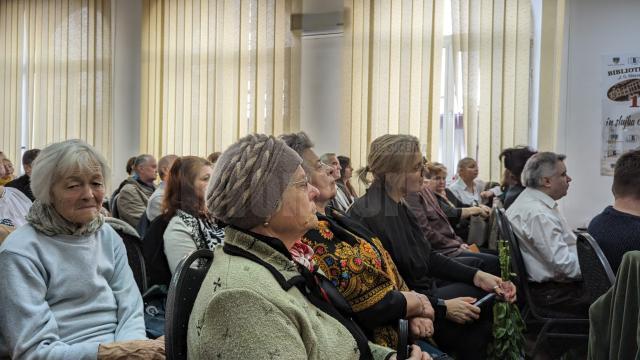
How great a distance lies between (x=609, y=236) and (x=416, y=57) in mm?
3927

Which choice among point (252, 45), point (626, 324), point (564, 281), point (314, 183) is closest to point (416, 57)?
point (252, 45)

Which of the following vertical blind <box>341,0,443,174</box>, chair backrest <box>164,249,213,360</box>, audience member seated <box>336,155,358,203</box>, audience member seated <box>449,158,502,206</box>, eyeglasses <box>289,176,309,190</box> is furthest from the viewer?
vertical blind <box>341,0,443,174</box>

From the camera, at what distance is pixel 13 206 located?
285 cm

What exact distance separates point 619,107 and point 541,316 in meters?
2.84

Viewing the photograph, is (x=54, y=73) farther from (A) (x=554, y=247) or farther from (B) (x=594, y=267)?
(B) (x=594, y=267)

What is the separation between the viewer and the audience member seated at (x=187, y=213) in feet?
7.57

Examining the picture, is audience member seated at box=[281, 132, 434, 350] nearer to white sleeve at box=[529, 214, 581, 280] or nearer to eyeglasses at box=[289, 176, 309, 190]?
eyeglasses at box=[289, 176, 309, 190]

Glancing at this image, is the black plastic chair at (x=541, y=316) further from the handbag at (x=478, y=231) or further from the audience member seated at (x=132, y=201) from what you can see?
the audience member seated at (x=132, y=201)

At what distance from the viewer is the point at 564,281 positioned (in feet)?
9.36

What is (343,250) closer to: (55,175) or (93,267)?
(93,267)

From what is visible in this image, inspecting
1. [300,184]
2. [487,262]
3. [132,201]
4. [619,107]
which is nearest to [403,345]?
[300,184]

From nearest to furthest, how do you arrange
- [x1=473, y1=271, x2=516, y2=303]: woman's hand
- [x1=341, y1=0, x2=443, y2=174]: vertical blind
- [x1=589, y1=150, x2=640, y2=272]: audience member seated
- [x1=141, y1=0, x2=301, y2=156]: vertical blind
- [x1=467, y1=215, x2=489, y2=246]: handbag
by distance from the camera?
[x1=589, y1=150, x2=640, y2=272]: audience member seated < [x1=473, y1=271, x2=516, y2=303]: woman's hand < [x1=467, y1=215, x2=489, y2=246]: handbag < [x1=341, y1=0, x2=443, y2=174]: vertical blind < [x1=141, y1=0, x2=301, y2=156]: vertical blind

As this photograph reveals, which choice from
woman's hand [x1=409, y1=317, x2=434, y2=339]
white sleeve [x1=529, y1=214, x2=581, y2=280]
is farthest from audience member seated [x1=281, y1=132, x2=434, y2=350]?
white sleeve [x1=529, y1=214, x2=581, y2=280]

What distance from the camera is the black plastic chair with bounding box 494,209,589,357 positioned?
2762 mm
